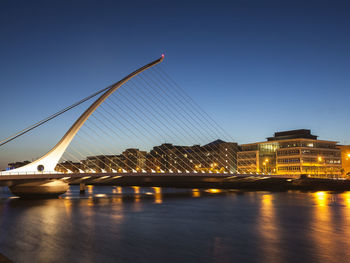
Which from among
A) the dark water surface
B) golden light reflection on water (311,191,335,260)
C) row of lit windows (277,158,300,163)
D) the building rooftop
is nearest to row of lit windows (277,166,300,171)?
row of lit windows (277,158,300,163)

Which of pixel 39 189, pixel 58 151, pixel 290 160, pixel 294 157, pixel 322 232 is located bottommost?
pixel 322 232

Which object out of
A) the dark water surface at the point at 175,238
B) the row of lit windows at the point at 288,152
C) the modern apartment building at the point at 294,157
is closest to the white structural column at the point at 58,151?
the dark water surface at the point at 175,238

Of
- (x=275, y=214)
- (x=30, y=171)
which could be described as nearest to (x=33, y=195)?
(x=30, y=171)

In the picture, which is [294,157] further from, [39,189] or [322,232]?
[322,232]

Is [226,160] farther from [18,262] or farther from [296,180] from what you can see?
[18,262]

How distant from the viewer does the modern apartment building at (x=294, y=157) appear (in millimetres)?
94938

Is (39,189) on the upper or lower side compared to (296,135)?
lower

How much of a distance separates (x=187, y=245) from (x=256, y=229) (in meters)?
6.83

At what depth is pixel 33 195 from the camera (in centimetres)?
4312

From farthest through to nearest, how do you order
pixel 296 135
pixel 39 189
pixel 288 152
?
pixel 296 135 < pixel 288 152 < pixel 39 189

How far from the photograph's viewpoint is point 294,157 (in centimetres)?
9600

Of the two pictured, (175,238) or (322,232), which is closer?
(175,238)

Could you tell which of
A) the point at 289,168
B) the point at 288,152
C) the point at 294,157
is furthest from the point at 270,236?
the point at 288,152

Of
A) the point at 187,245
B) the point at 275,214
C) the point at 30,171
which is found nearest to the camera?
the point at 187,245
